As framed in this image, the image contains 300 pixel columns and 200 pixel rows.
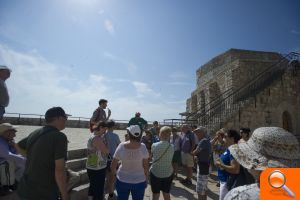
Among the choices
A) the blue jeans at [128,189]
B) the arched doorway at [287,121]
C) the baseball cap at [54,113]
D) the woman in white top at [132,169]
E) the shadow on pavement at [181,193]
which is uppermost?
the arched doorway at [287,121]

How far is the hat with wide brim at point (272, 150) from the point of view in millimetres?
1306

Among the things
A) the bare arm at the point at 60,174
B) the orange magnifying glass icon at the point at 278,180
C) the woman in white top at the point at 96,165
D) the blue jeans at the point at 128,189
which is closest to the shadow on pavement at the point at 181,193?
the woman in white top at the point at 96,165

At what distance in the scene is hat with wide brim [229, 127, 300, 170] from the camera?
51.4 inches

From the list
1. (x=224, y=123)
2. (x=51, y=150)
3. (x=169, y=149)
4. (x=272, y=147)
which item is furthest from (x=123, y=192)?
(x=224, y=123)

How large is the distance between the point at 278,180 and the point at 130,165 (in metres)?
2.84

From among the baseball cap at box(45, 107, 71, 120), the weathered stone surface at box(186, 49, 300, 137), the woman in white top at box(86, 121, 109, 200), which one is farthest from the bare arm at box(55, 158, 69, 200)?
the weathered stone surface at box(186, 49, 300, 137)

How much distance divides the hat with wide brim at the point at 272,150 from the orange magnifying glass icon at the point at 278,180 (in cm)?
23

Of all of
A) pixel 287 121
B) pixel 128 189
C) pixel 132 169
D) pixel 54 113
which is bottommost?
pixel 128 189

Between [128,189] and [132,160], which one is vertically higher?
[132,160]

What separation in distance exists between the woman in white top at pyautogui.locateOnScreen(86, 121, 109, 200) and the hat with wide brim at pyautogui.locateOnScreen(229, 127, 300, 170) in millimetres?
3250

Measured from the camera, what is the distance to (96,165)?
14.1ft

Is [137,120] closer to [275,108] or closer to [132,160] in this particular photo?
[132,160]

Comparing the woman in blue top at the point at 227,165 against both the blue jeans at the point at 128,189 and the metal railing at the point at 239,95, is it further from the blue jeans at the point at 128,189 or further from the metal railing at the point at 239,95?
the metal railing at the point at 239,95

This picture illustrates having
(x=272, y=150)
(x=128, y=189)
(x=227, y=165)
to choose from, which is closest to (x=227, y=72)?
(x=227, y=165)
